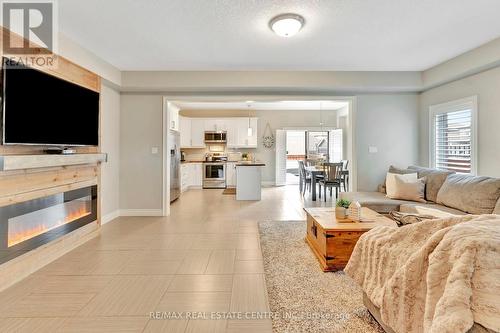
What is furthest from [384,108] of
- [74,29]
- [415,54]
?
[74,29]

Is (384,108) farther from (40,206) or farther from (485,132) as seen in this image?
(40,206)

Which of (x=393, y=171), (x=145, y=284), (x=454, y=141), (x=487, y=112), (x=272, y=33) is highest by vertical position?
(x=272, y=33)

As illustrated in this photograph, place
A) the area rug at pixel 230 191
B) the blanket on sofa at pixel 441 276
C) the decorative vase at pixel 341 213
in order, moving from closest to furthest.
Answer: the blanket on sofa at pixel 441 276, the decorative vase at pixel 341 213, the area rug at pixel 230 191

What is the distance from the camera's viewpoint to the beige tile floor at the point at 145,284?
1806 millimetres

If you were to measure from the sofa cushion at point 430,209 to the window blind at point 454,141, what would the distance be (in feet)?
3.54

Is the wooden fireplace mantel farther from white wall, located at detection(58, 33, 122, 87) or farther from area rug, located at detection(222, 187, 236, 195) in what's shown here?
area rug, located at detection(222, 187, 236, 195)

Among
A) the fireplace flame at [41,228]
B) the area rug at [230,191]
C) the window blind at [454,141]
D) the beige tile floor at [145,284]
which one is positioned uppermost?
the window blind at [454,141]

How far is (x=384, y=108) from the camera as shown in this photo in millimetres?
4824

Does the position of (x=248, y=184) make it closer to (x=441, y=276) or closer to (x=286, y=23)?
(x=286, y=23)

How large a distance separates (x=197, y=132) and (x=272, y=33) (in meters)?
5.93

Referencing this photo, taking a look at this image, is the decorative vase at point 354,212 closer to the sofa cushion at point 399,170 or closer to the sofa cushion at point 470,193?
the sofa cushion at point 470,193

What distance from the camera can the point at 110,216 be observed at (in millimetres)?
4500

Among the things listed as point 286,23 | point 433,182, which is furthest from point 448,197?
point 286,23

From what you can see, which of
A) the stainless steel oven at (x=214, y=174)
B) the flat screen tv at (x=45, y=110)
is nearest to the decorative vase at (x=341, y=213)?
the flat screen tv at (x=45, y=110)
